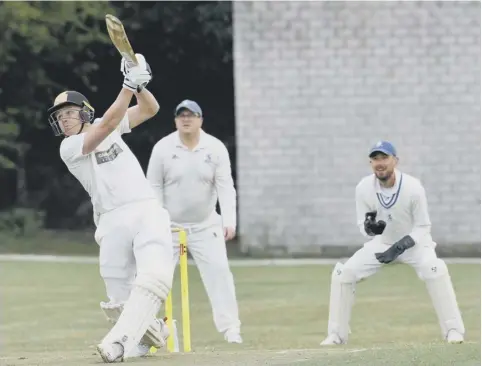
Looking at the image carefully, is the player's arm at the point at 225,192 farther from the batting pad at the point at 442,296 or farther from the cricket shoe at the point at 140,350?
the cricket shoe at the point at 140,350

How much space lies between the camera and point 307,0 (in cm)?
1833

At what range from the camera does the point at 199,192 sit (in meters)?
10.6

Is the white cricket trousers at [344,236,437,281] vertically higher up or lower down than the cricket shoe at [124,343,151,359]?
higher up

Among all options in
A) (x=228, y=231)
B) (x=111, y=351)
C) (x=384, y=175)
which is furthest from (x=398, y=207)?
(x=111, y=351)

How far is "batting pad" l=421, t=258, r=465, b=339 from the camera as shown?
9727 mm

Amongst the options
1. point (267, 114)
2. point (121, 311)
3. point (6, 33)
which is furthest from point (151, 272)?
point (6, 33)

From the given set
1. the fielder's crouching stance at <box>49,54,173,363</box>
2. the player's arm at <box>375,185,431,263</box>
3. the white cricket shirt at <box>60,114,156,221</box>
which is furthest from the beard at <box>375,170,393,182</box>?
the white cricket shirt at <box>60,114,156,221</box>

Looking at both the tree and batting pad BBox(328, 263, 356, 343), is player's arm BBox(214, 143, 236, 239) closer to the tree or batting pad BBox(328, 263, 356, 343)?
batting pad BBox(328, 263, 356, 343)

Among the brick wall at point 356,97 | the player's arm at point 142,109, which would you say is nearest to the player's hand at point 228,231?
the player's arm at point 142,109

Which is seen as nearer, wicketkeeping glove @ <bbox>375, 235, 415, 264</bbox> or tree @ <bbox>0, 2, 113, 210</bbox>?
wicketkeeping glove @ <bbox>375, 235, 415, 264</bbox>

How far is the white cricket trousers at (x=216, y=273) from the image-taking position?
10391mm

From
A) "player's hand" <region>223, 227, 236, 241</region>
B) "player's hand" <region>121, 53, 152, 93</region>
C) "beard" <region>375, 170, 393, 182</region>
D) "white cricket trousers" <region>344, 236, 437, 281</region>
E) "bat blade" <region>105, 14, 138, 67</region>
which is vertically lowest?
"white cricket trousers" <region>344, 236, 437, 281</region>

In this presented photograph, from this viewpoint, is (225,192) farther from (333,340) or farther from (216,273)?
(333,340)

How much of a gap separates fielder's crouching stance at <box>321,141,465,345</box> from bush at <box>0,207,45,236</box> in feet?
39.2
